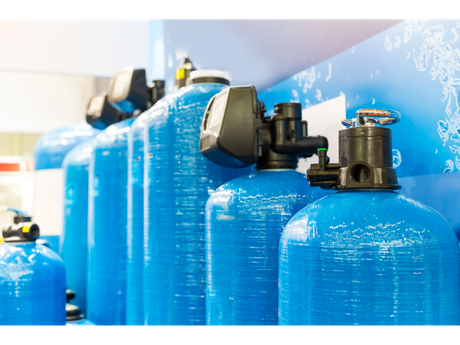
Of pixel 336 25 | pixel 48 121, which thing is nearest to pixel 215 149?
pixel 336 25

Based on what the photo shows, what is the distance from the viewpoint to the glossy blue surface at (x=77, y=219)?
7.80 ft

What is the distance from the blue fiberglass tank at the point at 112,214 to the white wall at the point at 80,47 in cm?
150

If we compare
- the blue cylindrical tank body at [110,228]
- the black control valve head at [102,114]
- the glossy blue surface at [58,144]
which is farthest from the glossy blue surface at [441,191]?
the glossy blue surface at [58,144]

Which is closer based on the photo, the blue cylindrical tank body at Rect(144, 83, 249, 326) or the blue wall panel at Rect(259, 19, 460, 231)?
the blue wall panel at Rect(259, 19, 460, 231)

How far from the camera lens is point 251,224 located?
1.18m

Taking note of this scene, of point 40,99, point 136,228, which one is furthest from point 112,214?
point 40,99

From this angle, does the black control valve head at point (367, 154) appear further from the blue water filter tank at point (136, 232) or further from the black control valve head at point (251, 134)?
the blue water filter tank at point (136, 232)

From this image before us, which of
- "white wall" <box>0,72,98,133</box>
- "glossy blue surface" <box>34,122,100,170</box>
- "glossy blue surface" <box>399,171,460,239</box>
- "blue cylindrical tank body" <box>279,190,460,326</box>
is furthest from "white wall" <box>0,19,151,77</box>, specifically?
"blue cylindrical tank body" <box>279,190,460,326</box>

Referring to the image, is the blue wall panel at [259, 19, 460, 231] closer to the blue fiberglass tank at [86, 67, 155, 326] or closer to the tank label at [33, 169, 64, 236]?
the blue fiberglass tank at [86, 67, 155, 326]

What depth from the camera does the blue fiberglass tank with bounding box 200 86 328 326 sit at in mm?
1182

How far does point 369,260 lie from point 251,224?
387 millimetres

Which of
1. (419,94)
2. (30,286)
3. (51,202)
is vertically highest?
(419,94)

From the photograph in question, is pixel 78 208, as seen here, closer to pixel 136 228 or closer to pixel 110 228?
pixel 110 228

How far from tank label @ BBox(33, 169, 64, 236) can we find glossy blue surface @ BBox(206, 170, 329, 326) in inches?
66.2
